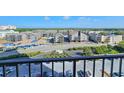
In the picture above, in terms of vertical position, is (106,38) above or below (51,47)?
above

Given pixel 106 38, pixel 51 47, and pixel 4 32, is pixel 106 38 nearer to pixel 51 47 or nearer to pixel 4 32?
pixel 51 47

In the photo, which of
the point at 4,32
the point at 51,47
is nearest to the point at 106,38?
the point at 51,47

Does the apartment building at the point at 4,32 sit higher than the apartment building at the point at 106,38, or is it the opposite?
the apartment building at the point at 4,32

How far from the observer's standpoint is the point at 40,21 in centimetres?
228

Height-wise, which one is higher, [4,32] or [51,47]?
[4,32]

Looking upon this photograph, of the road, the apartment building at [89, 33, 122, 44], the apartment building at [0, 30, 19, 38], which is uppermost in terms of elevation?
the apartment building at [0, 30, 19, 38]

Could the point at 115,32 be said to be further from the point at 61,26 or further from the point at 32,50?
the point at 32,50

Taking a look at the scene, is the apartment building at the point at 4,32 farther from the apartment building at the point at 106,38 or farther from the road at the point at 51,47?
the apartment building at the point at 106,38

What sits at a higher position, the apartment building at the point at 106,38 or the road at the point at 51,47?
the apartment building at the point at 106,38

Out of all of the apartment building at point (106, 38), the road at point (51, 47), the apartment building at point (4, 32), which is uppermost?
the apartment building at point (4, 32)

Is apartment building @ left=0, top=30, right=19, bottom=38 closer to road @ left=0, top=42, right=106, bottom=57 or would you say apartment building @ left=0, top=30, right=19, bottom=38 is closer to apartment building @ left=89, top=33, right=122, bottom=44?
road @ left=0, top=42, right=106, bottom=57

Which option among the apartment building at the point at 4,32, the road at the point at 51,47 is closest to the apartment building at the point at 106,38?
the road at the point at 51,47

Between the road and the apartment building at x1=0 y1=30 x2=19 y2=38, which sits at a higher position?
the apartment building at x1=0 y1=30 x2=19 y2=38

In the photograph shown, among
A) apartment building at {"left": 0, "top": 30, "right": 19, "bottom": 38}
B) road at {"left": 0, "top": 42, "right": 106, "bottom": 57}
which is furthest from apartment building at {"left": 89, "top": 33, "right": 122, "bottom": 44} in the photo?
apartment building at {"left": 0, "top": 30, "right": 19, "bottom": 38}
